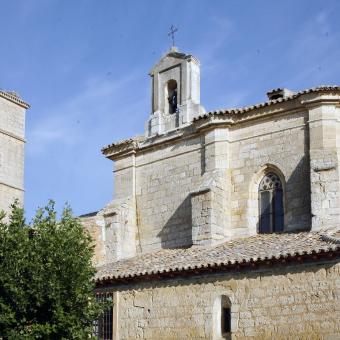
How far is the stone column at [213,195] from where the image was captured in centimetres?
Answer: 2123

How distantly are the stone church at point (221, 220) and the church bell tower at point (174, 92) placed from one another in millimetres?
37

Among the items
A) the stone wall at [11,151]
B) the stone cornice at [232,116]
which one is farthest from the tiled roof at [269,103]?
the stone wall at [11,151]

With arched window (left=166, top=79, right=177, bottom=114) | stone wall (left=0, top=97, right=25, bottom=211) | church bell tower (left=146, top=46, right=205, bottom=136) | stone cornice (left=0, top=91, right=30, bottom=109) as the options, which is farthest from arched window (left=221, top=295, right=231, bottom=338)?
stone cornice (left=0, top=91, right=30, bottom=109)

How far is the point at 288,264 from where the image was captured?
1723 cm

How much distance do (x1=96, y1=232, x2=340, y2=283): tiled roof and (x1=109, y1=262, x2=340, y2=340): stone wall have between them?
38 cm

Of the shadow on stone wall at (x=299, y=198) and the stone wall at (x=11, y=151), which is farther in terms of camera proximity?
the stone wall at (x=11, y=151)

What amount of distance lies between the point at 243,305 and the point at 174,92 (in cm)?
927

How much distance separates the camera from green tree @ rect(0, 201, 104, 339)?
1739 centimetres

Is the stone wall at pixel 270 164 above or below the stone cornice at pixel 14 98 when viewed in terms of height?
below

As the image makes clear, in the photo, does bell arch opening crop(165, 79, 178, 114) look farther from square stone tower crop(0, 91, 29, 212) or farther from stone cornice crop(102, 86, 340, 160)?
square stone tower crop(0, 91, 29, 212)

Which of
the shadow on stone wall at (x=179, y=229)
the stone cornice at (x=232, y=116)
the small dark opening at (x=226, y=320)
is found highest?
the stone cornice at (x=232, y=116)

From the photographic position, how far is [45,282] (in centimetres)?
1758

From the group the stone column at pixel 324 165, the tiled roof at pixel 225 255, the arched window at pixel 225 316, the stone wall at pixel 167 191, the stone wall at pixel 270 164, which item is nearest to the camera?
the tiled roof at pixel 225 255

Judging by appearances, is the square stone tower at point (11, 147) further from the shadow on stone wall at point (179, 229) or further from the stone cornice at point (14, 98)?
the shadow on stone wall at point (179, 229)
